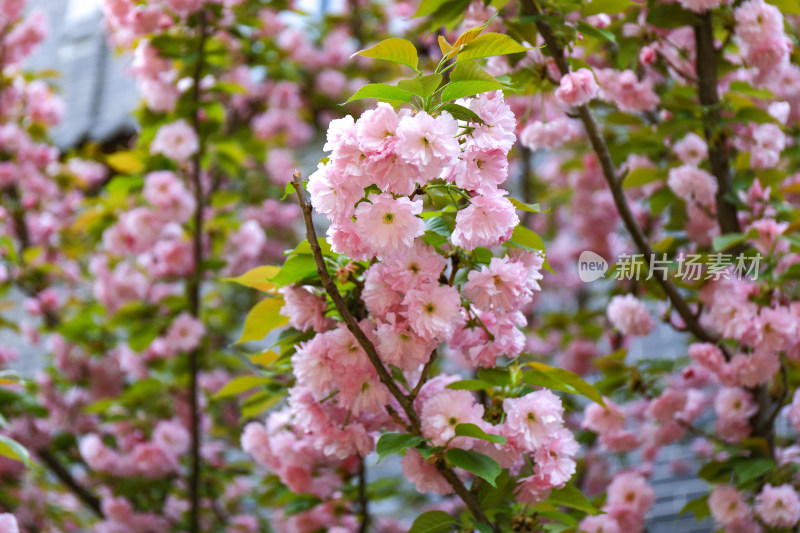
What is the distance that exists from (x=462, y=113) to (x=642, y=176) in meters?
0.90

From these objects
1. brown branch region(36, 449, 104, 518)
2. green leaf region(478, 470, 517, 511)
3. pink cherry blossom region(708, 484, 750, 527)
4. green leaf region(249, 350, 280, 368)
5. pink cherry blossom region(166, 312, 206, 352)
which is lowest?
brown branch region(36, 449, 104, 518)

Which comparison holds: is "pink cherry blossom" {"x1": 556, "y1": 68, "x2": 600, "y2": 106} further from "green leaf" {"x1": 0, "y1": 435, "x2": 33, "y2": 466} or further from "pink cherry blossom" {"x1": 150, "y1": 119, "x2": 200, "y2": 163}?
"pink cherry blossom" {"x1": 150, "y1": 119, "x2": 200, "y2": 163}

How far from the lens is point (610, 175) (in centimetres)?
134

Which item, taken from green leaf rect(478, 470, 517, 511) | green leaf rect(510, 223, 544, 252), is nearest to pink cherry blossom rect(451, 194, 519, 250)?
green leaf rect(510, 223, 544, 252)

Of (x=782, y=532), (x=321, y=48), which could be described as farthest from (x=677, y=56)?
(x=321, y=48)

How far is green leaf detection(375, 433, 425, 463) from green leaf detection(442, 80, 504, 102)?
0.39 meters

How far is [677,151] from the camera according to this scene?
158 centimetres

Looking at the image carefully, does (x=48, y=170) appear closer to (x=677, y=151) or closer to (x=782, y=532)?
(x=677, y=151)

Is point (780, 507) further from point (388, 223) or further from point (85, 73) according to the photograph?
point (85, 73)

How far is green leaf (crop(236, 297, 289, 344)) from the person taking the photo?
40.6 inches

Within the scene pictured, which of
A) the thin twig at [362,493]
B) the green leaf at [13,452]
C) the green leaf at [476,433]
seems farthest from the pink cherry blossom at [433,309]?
the thin twig at [362,493]

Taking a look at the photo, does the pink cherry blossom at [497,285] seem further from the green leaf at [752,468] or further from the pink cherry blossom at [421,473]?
the green leaf at [752,468]

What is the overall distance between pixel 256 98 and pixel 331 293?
2172 mm

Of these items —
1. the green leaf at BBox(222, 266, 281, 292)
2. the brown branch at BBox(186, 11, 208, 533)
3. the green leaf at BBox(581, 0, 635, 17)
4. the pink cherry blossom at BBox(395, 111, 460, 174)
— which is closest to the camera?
the pink cherry blossom at BBox(395, 111, 460, 174)
